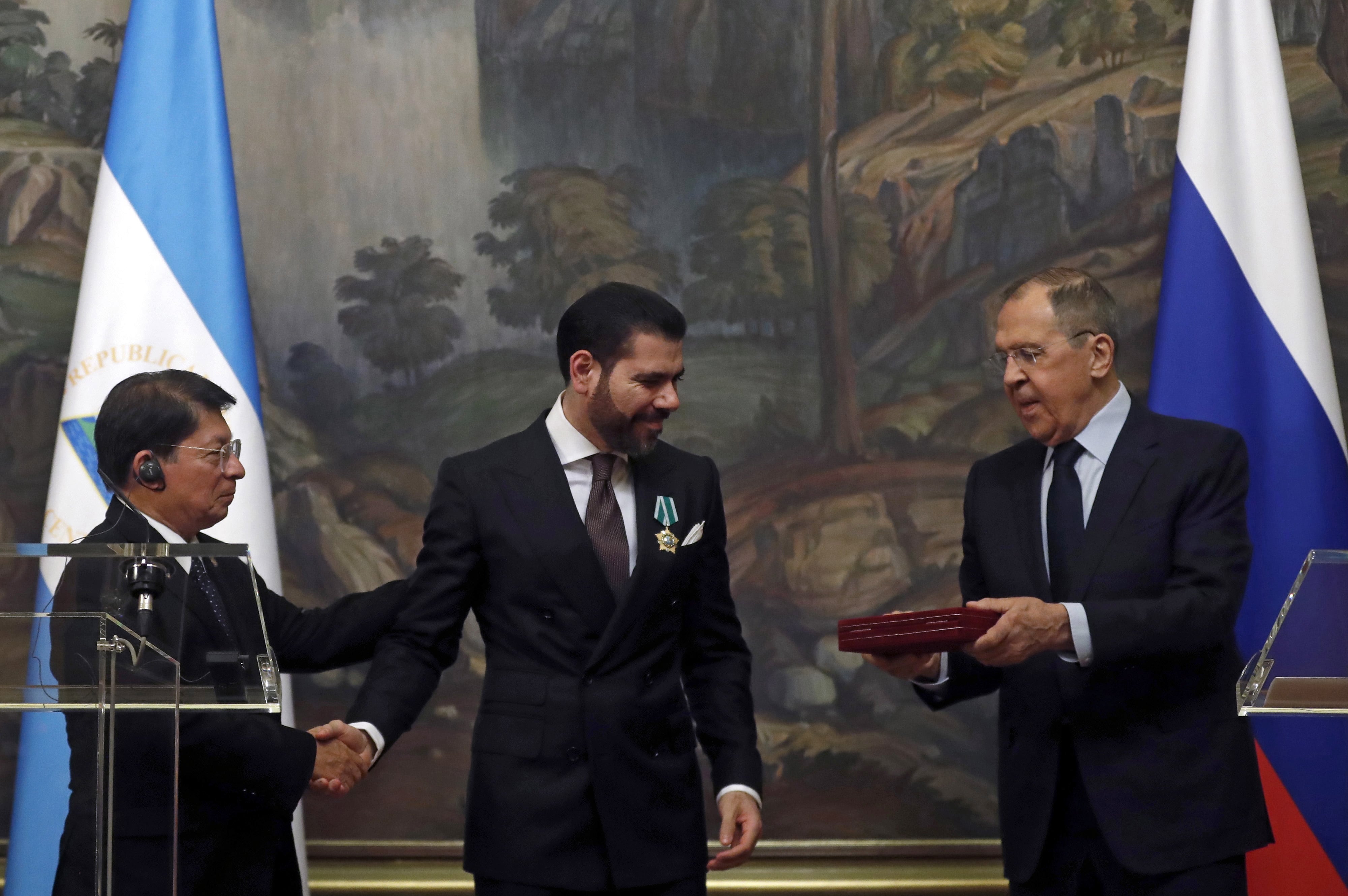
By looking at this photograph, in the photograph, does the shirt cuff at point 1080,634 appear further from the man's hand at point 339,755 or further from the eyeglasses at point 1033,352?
the man's hand at point 339,755

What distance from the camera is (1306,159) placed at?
4965mm

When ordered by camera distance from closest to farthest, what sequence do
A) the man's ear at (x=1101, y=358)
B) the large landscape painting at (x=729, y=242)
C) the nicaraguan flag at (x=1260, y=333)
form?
1. the man's ear at (x=1101, y=358)
2. the nicaraguan flag at (x=1260, y=333)
3. the large landscape painting at (x=729, y=242)

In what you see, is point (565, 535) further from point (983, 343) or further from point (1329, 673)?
point (983, 343)

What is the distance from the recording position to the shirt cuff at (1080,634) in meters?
2.92

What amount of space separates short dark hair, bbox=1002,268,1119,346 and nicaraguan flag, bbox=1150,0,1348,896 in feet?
4.49

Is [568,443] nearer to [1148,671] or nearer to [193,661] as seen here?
[193,661]

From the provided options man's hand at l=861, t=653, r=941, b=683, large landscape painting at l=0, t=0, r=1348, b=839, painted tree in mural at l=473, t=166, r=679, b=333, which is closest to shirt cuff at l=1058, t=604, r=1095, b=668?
man's hand at l=861, t=653, r=941, b=683

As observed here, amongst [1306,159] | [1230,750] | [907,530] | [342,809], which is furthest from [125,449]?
[1306,159]

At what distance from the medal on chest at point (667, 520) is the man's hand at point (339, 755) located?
765 mm

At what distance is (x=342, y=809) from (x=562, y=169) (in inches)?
92.0

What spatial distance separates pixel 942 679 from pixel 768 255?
2.00 metres

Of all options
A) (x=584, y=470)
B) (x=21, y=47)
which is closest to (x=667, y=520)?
(x=584, y=470)

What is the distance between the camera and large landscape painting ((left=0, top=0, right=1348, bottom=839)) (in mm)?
4840

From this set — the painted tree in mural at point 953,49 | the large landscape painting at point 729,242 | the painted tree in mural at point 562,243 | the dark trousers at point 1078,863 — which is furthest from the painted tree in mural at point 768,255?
the dark trousers at point 1078,863
